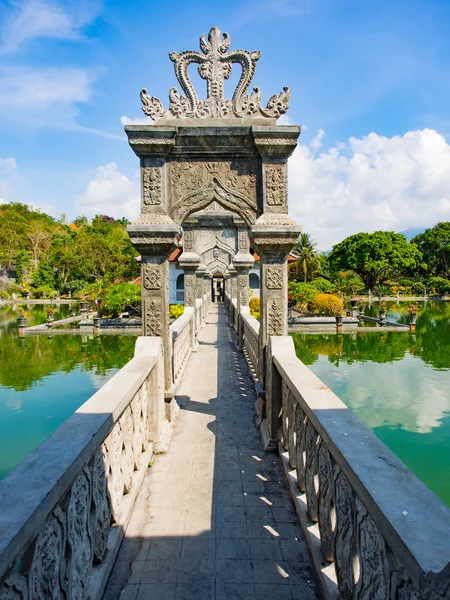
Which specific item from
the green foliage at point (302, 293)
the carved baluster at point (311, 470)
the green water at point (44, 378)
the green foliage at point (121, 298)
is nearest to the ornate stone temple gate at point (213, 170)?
the carved baluster at point (311, 470)

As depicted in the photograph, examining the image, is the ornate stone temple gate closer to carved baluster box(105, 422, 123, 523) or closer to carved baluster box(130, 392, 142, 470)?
carved baluster box(130, 392, 142, 470)

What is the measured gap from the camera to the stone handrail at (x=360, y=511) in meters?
1.23

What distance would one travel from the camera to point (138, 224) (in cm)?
457

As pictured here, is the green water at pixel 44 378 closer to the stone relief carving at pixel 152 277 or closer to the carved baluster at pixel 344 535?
the stone relief carving at pixel 152 277

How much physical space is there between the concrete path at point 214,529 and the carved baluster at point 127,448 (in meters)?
0.26

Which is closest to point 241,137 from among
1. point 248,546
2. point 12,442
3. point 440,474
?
point 248,546

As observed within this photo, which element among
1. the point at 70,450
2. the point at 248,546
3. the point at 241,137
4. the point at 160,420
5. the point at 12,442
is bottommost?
the point at 12,442

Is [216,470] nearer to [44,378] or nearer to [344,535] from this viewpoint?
[344,535]

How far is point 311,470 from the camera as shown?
8.89 ft

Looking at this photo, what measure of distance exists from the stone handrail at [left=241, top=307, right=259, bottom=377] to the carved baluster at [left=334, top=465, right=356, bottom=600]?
440 cm

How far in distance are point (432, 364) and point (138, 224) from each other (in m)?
16.0

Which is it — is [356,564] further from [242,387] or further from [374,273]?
[374,273]

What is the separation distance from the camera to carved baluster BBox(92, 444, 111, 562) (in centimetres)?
227

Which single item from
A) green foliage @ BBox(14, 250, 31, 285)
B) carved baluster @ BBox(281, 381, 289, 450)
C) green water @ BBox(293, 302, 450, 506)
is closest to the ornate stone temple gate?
carved baluster @ BBox(281, 381, 289, 450)
